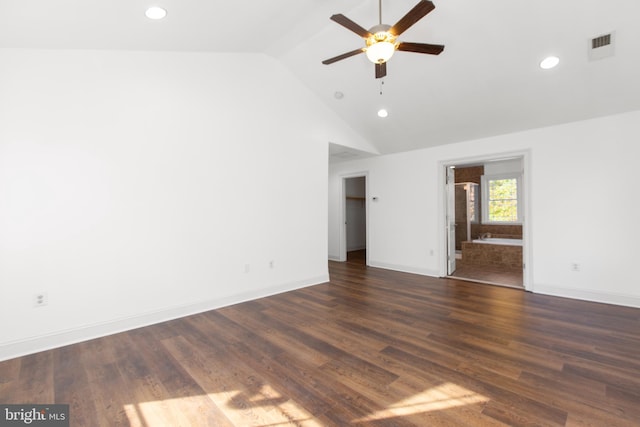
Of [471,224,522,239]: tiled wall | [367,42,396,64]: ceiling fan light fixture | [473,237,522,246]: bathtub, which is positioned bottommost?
[473,237,522,246]: bathtub

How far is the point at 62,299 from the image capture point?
2.74m

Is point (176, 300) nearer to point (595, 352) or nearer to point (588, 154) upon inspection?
point (595, 352)

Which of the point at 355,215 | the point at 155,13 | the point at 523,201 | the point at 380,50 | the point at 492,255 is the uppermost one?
the point at 155,13

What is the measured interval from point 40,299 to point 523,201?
20.2 ft

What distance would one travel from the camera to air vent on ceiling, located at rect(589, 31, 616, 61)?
9.39 feet

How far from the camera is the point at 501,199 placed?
26.2 ft

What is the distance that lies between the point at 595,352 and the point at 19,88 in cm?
552

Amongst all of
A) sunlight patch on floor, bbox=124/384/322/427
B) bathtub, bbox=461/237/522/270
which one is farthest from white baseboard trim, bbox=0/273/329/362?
bathtub, bbox=461/237/522/270

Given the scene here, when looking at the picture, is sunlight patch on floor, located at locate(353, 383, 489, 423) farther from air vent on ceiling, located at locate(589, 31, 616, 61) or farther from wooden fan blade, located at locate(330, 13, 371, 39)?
air vent on ceiling, located at locate(589, 31, 616, 61)

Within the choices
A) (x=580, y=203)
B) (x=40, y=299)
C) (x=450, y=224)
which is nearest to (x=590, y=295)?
(x=580, y=203)

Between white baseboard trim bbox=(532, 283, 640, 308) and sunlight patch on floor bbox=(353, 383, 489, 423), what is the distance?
3197 millimetres

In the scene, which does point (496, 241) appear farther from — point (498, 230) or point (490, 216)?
point (490, 216)

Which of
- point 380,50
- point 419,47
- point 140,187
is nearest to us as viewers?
point 380,50

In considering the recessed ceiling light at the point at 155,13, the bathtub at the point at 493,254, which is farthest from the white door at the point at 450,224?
the recessed ceiling light at the point at 155,13
